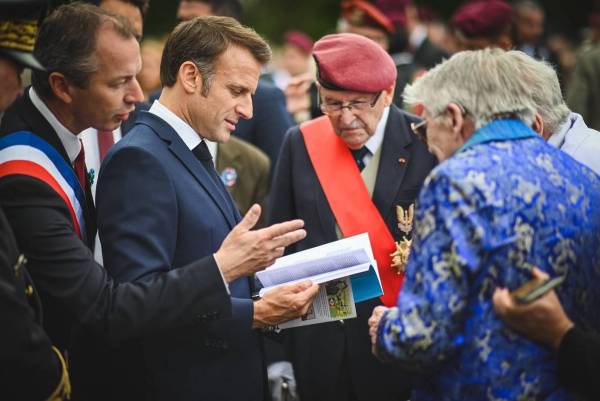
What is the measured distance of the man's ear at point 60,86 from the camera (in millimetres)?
3416

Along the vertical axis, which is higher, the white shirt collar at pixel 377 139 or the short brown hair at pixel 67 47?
the short brown hair at pixel 67 47

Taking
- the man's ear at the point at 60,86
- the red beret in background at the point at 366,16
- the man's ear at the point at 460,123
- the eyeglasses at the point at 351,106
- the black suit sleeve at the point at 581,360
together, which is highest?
the red beret in background at the point at 366,16

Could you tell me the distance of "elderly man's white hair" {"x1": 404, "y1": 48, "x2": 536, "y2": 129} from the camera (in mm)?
2916

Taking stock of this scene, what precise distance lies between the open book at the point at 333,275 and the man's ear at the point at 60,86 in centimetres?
106

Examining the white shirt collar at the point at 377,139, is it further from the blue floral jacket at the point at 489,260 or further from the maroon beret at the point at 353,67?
the blue floral jacket at the point at 489,260

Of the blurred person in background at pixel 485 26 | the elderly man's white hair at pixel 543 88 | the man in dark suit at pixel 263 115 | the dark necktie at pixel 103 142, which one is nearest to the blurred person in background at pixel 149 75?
the man in dark suit at pixel 263 115

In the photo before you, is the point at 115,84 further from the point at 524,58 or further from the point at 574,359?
the point at 574,359

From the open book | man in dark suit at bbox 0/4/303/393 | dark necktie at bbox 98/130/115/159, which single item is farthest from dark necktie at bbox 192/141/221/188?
dark necktie at bbox 98/130/115/159

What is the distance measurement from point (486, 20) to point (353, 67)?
2.52m

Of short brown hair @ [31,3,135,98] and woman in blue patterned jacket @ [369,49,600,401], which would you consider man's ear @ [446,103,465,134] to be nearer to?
woman in blue patterned jacket @ [369,49,600,401]

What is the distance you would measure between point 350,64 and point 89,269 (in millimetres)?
1842

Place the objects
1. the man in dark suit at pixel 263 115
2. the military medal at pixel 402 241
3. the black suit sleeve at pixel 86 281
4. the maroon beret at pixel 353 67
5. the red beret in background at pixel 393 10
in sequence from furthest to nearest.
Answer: the red beret in background at pixel 393 10, the man in dark suit at pixel 263 115, the maroon beret at pixel 353 67, the military medal at pixel 402 241, the black suit sleeve at pixel 86 281

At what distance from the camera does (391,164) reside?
4.40 meters

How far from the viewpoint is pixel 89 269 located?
310cm
